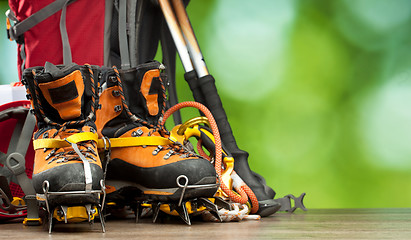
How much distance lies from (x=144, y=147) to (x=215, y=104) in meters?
0.46

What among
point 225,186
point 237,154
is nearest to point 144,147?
point 225,186

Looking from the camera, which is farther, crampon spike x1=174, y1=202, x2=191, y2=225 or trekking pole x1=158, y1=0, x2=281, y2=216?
trekking pole x1=158, y1=0, x2=281, y2=216

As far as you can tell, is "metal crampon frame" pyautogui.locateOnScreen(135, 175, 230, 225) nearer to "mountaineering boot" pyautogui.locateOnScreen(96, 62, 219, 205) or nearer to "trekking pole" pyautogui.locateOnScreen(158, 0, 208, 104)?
"mountaineering boot" pyautogui.locateOnScreen(96, 62, 219, 205)

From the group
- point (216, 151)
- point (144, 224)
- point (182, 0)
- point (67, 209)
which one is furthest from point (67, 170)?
point (182, 0)

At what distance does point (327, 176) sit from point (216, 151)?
0.68m

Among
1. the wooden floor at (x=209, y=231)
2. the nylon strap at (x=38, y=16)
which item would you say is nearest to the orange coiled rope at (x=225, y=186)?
the wooden floor at (x=209, y=231)

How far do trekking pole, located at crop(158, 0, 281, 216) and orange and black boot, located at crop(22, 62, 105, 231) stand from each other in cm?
48

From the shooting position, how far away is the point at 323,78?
5.80ft

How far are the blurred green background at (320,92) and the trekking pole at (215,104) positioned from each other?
30cm

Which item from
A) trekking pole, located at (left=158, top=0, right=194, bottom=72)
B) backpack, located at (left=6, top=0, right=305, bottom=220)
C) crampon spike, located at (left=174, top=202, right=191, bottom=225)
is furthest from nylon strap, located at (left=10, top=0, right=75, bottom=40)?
crampon spike, located at (left=174, top=202, right=191, bottom=225)

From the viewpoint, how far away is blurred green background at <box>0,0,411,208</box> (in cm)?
172

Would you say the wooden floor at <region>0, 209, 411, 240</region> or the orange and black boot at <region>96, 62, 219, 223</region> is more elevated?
the orange and black boot at <region>96, 62, 219, 223</region>

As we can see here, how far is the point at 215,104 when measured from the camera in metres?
1.44

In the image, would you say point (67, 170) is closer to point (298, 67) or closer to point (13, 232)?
point (13, 232)
